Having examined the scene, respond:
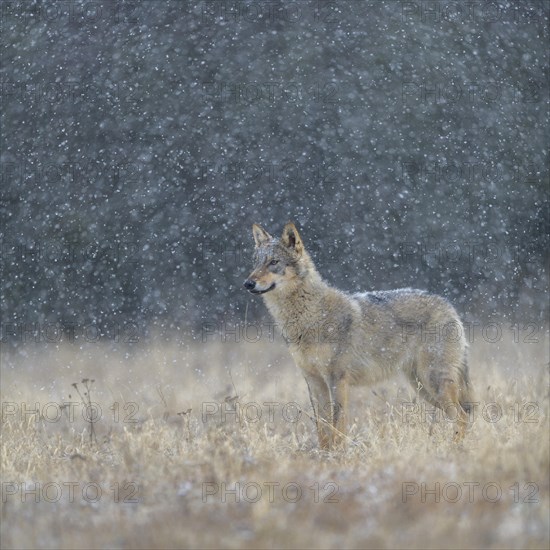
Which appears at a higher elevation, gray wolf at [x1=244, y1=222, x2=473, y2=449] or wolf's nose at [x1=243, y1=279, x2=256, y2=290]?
wolf's nose at [x1=243, y1=279, x2=256, y2=290]

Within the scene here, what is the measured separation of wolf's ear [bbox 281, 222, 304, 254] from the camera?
29.5 ft

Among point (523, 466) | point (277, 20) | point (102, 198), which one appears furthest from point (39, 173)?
point (523, 466)

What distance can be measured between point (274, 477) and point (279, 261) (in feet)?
10.0

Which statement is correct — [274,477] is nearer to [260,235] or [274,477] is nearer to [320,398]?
[320,398]

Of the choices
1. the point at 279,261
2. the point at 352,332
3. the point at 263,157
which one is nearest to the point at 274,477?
the point at 352,332

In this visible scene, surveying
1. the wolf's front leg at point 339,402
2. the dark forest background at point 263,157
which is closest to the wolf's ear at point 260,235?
the wolf's front leg at point 339,402

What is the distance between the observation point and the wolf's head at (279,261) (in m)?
8.94

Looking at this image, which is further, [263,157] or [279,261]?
[263,157]

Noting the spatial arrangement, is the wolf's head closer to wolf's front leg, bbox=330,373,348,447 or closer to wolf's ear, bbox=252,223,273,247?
wolf's ear, bbox=252,223,273,247

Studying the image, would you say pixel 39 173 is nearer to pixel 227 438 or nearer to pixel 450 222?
pixel 450 222

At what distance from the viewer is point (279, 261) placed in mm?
9039

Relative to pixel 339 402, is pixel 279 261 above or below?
above

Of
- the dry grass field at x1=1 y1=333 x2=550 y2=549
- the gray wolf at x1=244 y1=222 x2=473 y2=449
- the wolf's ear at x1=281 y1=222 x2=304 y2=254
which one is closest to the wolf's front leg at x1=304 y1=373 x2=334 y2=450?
the gray wolf at x1=244 y1=222 x2=473 y2=449

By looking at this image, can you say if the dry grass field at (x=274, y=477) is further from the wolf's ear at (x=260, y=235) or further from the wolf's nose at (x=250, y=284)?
the wolf's ear at (x=260, y=235)
